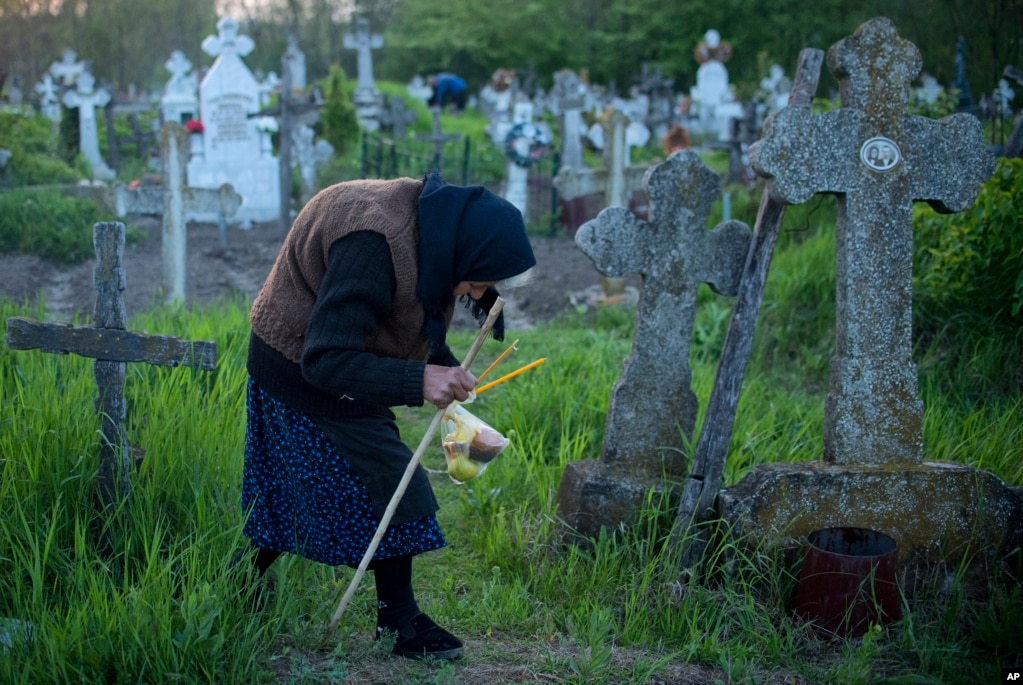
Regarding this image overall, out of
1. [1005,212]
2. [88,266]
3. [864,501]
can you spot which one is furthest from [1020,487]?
[88,266]

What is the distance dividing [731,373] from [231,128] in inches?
419

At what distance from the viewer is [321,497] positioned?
2830 mm

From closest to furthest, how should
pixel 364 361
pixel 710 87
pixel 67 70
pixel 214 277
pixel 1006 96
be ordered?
pixel 364 361 → pixel 214 277 → pixel 1006 96 → pixel 67 70 → pixel 710 87

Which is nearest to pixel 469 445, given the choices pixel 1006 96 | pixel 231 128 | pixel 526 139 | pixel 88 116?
pixel 1006 96

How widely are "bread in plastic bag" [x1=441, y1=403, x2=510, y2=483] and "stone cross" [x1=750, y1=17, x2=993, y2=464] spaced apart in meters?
1.51

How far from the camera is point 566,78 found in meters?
15.6

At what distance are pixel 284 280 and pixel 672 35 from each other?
1303 inches

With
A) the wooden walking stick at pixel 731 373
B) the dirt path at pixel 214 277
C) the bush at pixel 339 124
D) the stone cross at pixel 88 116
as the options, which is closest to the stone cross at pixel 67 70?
the stone cross at pixel 88 116

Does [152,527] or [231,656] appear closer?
[231,656]

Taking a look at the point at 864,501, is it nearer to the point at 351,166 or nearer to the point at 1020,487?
the point at 1020,487

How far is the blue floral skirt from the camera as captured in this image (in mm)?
2814

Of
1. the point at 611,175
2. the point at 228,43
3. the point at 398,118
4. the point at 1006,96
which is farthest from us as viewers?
the point at 398,118

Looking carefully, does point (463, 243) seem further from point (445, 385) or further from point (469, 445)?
point (469, 445)

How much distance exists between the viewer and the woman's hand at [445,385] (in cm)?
260
